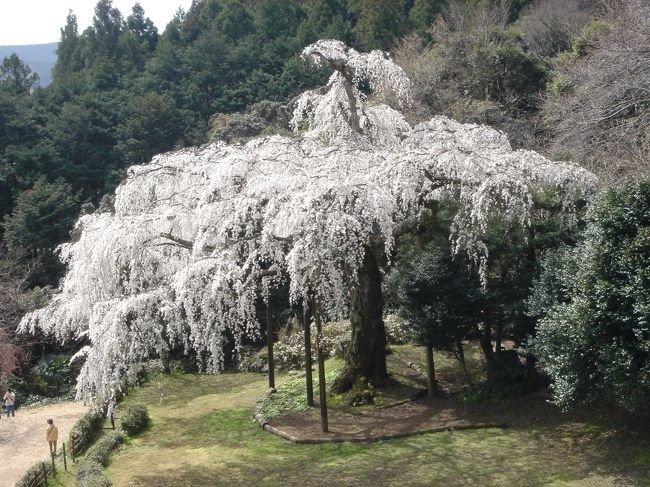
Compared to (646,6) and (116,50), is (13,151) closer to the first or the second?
(116,50)

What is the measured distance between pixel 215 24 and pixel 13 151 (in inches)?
708

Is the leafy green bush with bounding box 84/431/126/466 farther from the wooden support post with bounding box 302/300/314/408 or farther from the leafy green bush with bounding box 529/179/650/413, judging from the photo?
the leafy green bush with bounding box 529/179/650/413

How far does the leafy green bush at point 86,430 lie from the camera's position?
484 inches

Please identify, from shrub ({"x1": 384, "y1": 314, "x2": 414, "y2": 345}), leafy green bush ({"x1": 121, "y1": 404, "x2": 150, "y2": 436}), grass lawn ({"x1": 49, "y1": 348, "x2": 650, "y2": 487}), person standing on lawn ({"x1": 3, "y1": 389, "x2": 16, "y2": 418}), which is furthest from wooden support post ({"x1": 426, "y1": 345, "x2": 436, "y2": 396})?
person standing on lawn ({"x1": 3, "y1": 389, "x2": 16, "y2": 418})

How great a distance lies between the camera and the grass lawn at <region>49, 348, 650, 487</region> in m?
8.30

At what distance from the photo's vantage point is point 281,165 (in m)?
10.8

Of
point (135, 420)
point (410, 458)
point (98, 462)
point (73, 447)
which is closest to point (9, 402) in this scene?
point (73, 447)

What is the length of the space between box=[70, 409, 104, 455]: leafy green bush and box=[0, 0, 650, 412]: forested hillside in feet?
19.0

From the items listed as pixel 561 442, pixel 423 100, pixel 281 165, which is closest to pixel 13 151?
pixel 423 100

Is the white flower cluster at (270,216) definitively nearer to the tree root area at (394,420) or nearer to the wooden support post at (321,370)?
the wooden support post at (321,370)

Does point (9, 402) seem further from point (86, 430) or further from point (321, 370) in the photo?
point (321, 370)

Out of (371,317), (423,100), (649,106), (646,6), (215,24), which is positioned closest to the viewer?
(371,317)

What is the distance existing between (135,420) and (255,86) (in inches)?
1098

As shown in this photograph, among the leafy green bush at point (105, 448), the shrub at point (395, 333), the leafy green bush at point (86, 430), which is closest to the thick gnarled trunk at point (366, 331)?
the shrub at point (395, 333)
